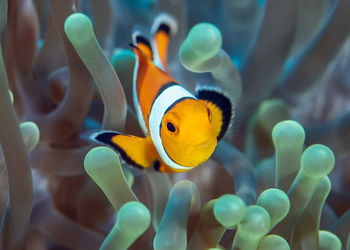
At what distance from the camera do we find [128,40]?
1224 millimetres

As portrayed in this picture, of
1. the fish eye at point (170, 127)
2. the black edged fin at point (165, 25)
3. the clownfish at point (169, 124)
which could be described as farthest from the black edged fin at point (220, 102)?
the black edged fin at point (165, 25)

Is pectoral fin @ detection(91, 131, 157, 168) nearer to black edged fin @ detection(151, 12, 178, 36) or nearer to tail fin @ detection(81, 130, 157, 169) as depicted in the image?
tail fin @ detection(81, 130, 157, 169)

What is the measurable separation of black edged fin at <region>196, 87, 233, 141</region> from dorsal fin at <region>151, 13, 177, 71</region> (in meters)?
0.18

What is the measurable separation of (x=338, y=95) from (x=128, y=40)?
0.57 metres

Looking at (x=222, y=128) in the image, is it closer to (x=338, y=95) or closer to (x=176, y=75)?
(x=176, y=75)

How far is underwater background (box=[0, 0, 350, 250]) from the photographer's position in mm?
650

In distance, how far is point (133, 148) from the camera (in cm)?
80

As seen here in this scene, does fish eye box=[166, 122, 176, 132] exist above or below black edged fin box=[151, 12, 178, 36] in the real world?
below

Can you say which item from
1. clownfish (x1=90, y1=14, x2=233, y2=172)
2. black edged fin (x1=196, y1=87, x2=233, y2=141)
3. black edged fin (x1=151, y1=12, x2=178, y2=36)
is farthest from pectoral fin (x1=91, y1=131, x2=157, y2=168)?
black edged fin (x1=151, y1=12, x2=178, y2=36)

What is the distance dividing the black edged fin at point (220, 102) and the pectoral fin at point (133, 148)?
0.41 feet

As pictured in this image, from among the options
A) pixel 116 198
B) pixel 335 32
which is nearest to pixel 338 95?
pixel 335 32

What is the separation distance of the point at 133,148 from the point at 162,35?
304 mm

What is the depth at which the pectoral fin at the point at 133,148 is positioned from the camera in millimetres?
770

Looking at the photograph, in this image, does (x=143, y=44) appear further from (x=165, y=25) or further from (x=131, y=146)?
(x=131, y=146)
